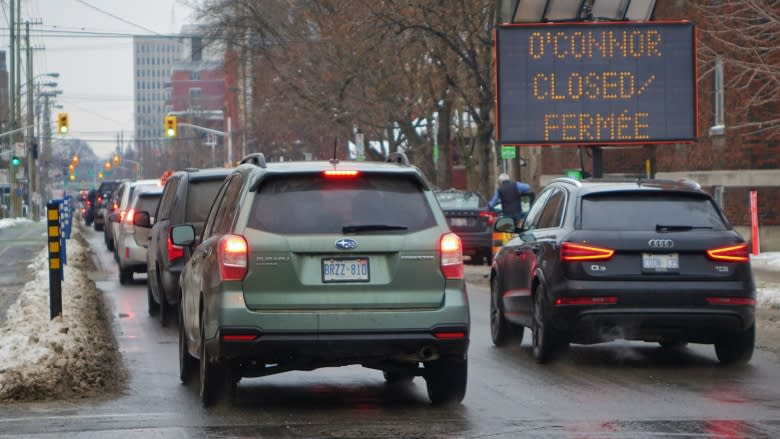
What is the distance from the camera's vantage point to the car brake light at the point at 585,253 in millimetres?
12523

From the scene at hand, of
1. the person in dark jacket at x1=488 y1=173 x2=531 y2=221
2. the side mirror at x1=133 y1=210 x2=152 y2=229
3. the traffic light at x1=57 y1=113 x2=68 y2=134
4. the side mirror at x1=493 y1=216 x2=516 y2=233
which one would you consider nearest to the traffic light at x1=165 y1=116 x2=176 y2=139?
the traffic light at x1=57 y1=113 x2=68 y2=134

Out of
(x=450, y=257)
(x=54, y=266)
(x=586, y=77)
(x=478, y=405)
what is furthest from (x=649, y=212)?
(x=586, y=77)

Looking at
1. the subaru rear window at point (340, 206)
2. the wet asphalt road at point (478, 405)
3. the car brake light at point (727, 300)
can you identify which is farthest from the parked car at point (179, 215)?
the subaru rear window at point (340, 206)

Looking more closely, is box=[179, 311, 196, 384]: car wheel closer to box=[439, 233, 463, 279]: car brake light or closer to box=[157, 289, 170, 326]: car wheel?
box=[439, 233, 463, 279]: car brake light

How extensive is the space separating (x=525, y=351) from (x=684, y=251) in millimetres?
2311

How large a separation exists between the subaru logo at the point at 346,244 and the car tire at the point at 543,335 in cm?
361

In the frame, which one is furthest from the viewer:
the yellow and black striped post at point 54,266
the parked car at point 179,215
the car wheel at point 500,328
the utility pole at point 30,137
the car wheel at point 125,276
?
the utility pole at point 30,137

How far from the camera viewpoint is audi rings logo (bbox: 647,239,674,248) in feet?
40.9

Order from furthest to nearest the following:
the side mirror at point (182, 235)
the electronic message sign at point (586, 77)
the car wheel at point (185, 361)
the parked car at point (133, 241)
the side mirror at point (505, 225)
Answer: the parked car at point (133, 241)
the electronic message sign at point (586, 77)
the side mirror at point (505, 225)
the car wheel at point (185, 361)
the side mirror at point (182, 235)

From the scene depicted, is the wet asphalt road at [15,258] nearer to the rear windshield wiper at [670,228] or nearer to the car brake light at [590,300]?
the car brake light at [590,300]

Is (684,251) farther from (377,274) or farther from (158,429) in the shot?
(158,429)

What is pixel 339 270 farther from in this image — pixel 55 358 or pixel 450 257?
pixel 55 358

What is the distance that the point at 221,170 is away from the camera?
702 inches

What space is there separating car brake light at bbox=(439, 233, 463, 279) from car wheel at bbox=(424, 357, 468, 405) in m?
0.64
